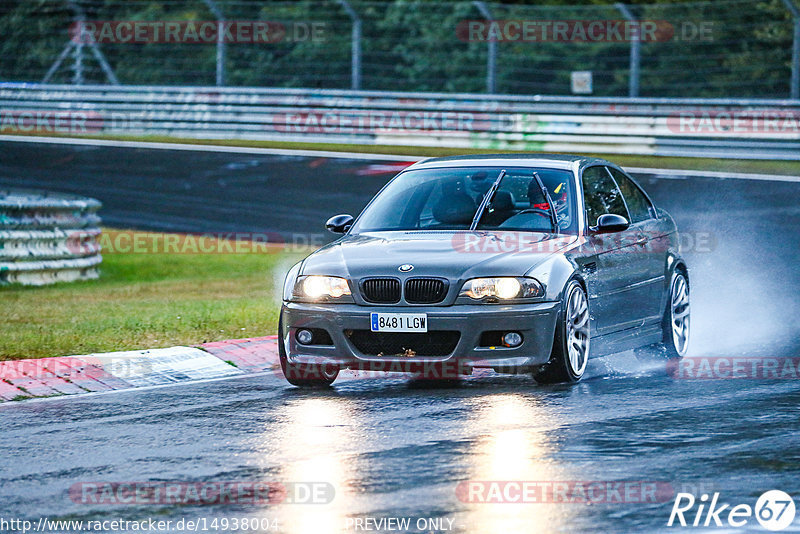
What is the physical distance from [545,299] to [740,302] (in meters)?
4.87

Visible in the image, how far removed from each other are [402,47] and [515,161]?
22.5 metres

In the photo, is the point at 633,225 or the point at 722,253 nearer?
the point at 633,225

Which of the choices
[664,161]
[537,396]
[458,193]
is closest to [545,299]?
[537,396]

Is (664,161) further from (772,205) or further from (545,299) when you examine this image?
(545,299)

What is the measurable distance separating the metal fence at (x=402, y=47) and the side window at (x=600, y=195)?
16.2m

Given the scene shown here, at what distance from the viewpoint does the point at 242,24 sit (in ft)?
108

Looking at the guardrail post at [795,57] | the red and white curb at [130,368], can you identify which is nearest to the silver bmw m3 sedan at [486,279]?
the red and white curb at [130,368]

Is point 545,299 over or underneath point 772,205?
over

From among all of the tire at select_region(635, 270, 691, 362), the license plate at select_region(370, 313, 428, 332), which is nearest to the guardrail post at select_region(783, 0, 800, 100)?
the tire at select_region(635, 270, 691, 362)

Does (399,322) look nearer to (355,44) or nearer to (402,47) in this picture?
(355,44)

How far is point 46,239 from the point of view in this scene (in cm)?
1683

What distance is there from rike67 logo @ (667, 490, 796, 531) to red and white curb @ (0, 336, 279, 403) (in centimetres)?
476

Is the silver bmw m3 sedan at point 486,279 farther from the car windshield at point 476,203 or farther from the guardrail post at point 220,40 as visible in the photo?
the guardrail post at point 220,40

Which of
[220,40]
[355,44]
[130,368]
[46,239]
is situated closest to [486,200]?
[130,368]
